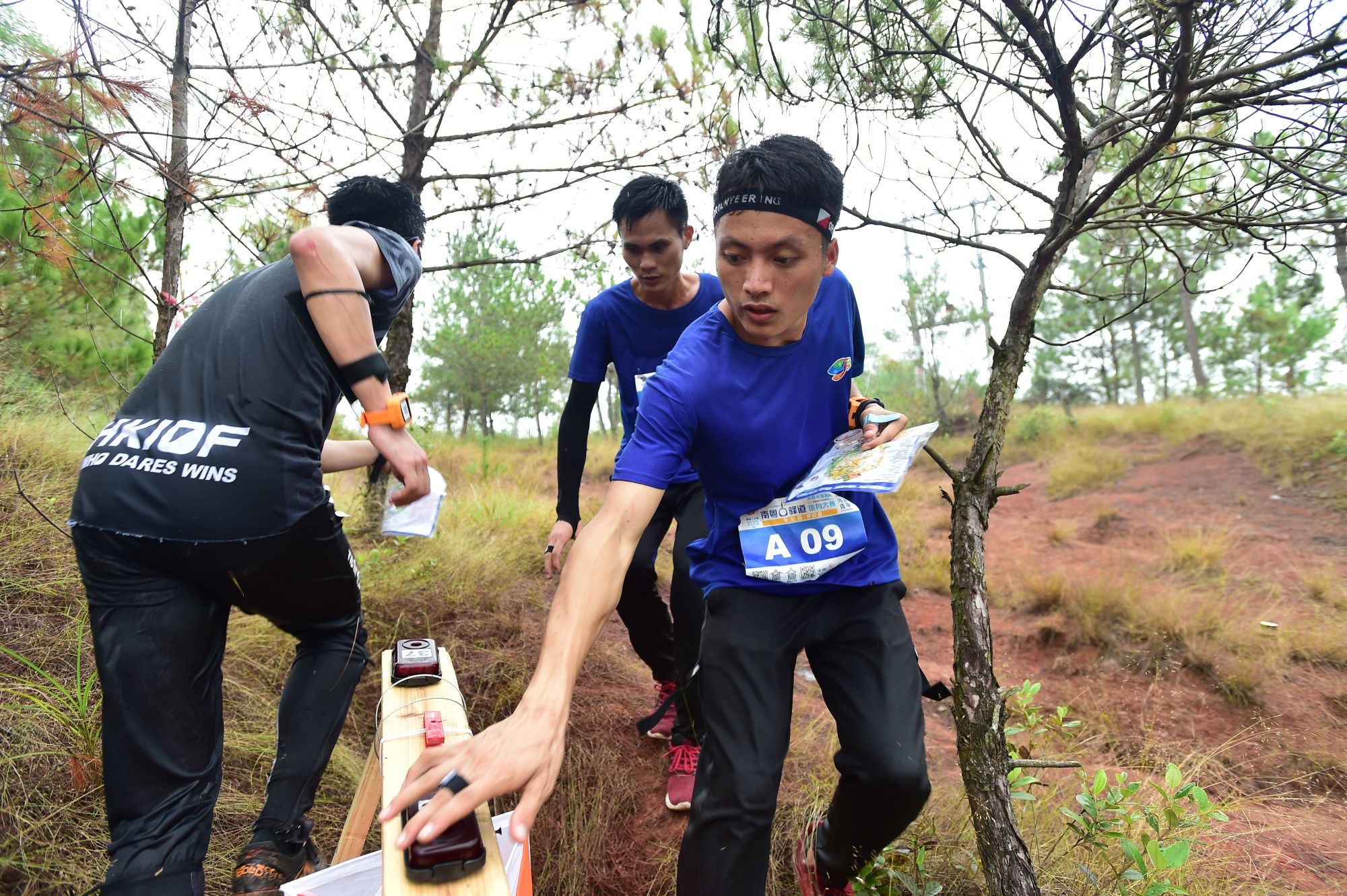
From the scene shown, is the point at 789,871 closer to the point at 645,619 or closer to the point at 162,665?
the point at 645,619

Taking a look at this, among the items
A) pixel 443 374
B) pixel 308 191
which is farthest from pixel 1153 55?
pixel 443 374

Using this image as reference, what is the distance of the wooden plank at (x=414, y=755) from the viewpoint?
1.07m

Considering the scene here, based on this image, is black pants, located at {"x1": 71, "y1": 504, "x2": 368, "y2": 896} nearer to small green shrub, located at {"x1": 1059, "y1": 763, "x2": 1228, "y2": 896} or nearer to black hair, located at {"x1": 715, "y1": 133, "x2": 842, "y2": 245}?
black hair, located at {"x1": 715, "y1": 133, "x2": 842, "y2": 245}

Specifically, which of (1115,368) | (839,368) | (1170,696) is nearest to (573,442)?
(839,368)

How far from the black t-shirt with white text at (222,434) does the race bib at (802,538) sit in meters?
1.08

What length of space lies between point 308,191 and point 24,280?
313 cm

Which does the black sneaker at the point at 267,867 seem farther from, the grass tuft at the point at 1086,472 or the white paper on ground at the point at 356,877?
the grass tuft at the point at 1086,472

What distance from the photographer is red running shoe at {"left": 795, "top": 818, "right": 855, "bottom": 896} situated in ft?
6.61

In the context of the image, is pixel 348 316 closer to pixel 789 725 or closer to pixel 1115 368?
pixel 789 725

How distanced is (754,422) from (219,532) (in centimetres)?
126

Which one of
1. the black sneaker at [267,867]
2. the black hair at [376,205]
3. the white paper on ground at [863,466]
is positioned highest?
the black hair at [376,205]

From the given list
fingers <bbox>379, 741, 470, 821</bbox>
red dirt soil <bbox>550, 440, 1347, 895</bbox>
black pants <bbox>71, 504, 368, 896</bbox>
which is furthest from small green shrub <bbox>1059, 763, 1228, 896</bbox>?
black pants <bbox>71, 504, 368, 896</bbox>

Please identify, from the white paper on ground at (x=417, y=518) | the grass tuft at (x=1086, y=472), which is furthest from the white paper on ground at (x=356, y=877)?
the grass tuft at (x=1086, y=472)

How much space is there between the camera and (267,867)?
167 centimetres
